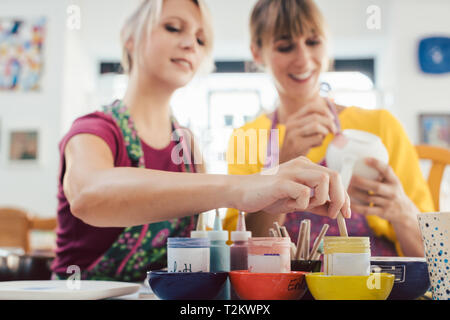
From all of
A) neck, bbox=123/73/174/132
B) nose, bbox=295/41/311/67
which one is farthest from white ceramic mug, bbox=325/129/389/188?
neck, bbox=123/73/174/132

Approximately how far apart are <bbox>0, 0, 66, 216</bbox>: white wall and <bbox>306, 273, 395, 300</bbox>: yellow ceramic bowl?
0.52 metres

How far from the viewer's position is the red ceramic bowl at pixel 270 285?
1.08 feet

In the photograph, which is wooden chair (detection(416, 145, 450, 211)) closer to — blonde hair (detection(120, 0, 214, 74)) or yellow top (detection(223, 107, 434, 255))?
yellow top (detection(223, 107, 434, 255))

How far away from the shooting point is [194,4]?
1.84 feet

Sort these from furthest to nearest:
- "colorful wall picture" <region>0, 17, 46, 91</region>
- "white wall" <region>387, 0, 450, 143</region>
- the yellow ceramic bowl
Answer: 1. "white wall" <region>387, 0, 450, 143</region>
2. "colorful wall picture" <region>0, 17, 46, 91</region>
3. the yellow ceramic bowl

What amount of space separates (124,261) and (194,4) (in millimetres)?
337

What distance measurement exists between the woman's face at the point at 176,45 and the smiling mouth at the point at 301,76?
0.12 meters

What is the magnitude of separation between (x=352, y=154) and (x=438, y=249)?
24 centimetres

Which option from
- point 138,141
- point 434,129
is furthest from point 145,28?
point 434,129

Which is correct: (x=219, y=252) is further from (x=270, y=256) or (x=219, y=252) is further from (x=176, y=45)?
(x=176, y=45)

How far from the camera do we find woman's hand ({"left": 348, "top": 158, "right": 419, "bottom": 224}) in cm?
57

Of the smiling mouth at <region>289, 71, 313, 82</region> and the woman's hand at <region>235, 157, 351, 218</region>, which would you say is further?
the smiling mouth at <region>289, 71, 313, 82</region>

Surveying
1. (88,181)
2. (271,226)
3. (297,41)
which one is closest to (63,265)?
(88,181)
